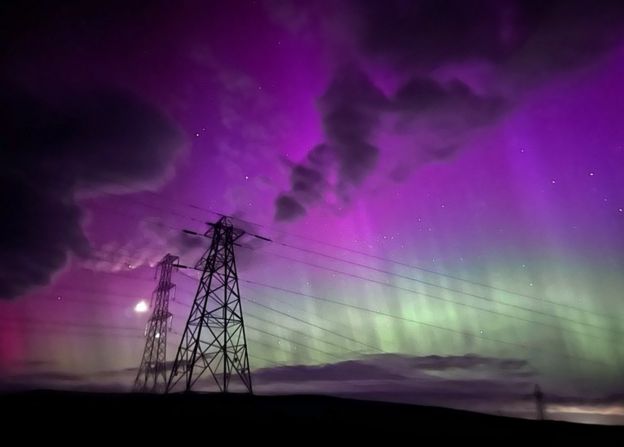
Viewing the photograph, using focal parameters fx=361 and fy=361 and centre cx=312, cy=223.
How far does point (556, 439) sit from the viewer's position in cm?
1565

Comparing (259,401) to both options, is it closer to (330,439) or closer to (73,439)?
(330,439)

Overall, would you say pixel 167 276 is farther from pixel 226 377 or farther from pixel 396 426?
pixel 396 426

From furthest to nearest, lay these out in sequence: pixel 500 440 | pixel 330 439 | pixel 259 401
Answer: pixel 259 401 → pixel 500 440 → pixel 330 439

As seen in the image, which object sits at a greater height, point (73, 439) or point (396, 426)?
point (73, 439)

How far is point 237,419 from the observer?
14336 millimetres

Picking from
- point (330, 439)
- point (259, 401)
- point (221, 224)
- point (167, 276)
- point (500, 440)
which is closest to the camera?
point (330, 439)

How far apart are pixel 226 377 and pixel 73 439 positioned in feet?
59.8

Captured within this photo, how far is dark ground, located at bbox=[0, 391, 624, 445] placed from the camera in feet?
41.1

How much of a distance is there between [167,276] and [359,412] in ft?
130

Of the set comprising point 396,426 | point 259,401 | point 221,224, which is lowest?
point 396,426

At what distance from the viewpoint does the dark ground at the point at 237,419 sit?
12.5 meters

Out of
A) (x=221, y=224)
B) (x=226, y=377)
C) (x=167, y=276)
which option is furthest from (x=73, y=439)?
(x=167, y=276)

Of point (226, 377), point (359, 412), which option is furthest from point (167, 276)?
point (359, 412)

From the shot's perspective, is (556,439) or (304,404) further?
(304,404)
